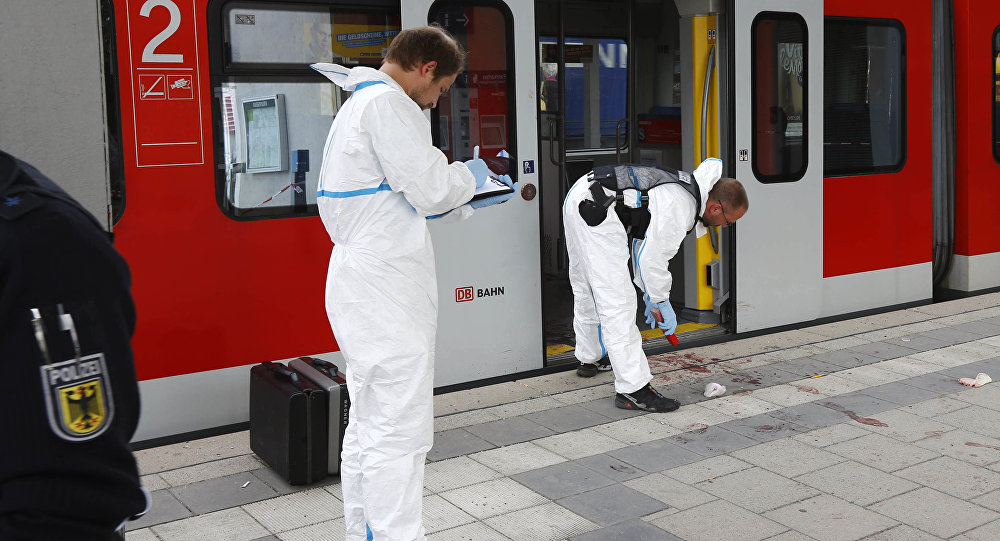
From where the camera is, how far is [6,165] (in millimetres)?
1523

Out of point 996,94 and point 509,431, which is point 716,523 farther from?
point 996,94

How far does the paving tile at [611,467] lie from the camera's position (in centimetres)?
446

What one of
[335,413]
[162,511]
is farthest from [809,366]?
[162,511]

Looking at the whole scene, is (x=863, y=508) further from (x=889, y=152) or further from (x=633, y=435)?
(x=889, y=152)

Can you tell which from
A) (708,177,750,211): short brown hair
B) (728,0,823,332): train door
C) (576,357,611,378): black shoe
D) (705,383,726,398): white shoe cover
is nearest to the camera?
(708,177,750,211): short brown hair

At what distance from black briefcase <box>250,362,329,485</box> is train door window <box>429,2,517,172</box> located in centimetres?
176

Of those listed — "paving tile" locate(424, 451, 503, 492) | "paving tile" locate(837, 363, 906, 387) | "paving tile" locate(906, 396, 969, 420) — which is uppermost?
"paving tile" locate(837, 363, 906, 387)

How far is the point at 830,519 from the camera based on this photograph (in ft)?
12.9

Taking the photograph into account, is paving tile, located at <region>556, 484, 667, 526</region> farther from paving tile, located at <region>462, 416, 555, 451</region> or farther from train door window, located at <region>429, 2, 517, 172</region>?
train door window, located at <region>429, 2, 517, 172</region>

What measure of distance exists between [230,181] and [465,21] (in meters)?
1.65

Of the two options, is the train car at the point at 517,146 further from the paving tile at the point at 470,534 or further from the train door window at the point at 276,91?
the paving tile at the point at 470,534

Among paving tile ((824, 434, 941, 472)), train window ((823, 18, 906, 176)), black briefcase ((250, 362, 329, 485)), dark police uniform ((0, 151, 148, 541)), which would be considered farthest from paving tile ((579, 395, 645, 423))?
dark police uniform ((0, 151, 148, 541))

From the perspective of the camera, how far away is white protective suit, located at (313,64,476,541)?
3.21 meters

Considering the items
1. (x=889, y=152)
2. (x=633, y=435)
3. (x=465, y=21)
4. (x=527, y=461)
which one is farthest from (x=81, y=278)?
(x=889, y=152)
